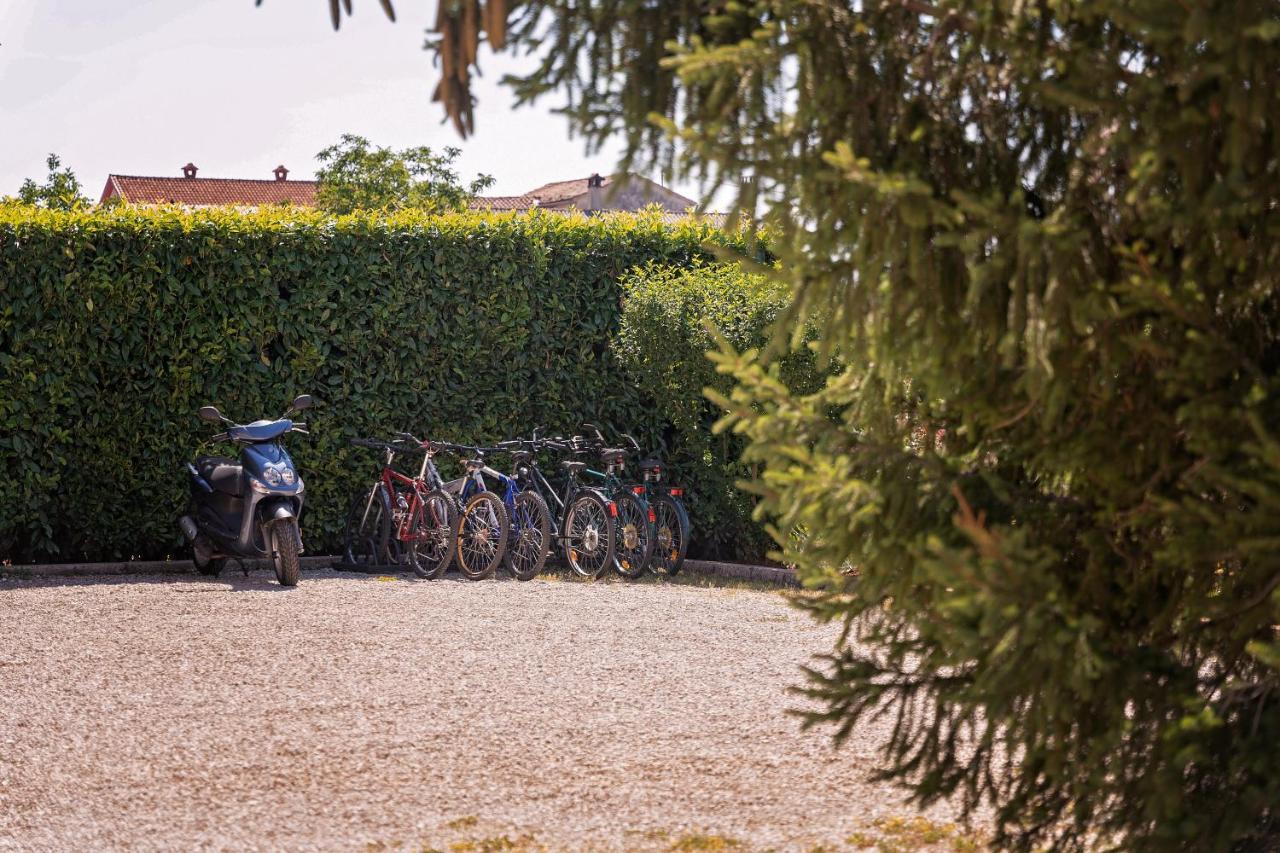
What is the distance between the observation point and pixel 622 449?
11.5m

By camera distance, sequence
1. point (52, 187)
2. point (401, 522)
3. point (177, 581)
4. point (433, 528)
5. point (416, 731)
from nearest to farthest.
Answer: point (416, 731)
point (177, 581)
point (433, 528)
point (401, 522)
point (52, 187)

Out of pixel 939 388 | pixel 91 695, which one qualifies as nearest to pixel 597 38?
pixel 939 388

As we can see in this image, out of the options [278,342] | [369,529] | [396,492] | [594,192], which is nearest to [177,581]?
[369,529]

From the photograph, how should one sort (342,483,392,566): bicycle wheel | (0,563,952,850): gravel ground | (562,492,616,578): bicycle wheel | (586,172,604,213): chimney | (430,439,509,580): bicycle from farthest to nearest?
(586,172,604,213): chimney < (342,483,392,566): bicycle wheel < (562,492,616,578): bicycle wheel < (430,439,509,580): bicycle < (0,563,952,850): gravel ground

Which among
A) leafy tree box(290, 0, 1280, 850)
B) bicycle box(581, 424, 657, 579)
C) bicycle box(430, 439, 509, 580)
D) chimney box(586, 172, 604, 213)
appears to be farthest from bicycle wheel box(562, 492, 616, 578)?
chimney box(586, 172, 604, 213)

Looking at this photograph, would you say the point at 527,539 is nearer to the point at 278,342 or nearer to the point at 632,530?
the point at 632,530

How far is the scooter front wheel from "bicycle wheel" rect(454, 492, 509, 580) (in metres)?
1.27

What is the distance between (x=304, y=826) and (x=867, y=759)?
198cm

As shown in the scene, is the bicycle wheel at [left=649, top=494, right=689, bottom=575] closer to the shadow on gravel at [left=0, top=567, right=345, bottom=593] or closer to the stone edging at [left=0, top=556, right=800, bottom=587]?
the stone edging at [left=0, top=556, right=800, bottom=587]

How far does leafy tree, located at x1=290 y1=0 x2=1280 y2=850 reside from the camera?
265cm

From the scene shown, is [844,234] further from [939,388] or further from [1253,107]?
[1253,107]

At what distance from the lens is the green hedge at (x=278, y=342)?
35.0ft

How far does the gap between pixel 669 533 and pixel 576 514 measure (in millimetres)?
752

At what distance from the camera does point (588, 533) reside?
11000mm
